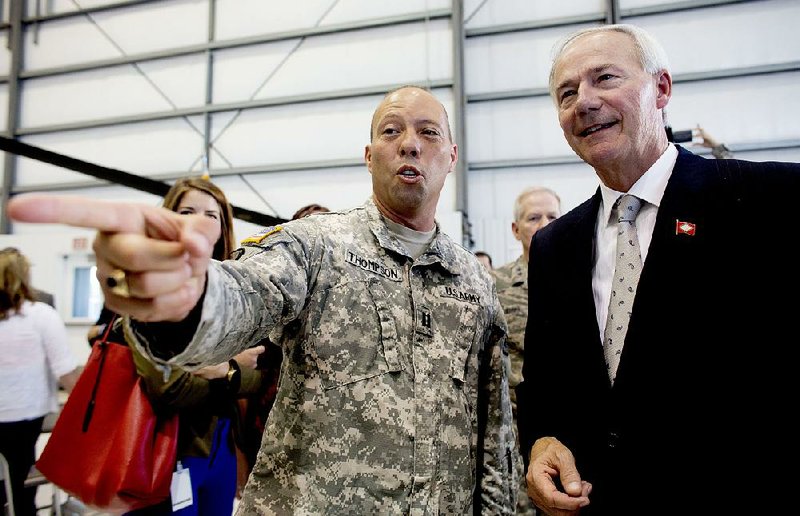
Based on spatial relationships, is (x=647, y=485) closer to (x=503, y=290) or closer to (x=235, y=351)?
(x=235, y=351)

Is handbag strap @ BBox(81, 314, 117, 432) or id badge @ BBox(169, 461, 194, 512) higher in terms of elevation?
handbag strap @ BBox(81, 314, 117, 432)

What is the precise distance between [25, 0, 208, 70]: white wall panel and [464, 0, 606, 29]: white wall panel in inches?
163

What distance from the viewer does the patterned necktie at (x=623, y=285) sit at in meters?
1.30

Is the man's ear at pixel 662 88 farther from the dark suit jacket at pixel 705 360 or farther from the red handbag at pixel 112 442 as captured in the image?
the red handbag at pixel 112 442

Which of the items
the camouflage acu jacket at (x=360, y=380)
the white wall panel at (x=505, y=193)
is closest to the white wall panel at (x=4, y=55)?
the white wall panel at (x=505, y=193)

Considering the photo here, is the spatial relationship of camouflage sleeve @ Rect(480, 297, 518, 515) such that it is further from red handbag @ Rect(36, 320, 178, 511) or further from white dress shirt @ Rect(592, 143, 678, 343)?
red handbag @ Rect(36, 320, 178, 511)

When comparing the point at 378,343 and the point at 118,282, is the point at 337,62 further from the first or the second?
the point at 118,282

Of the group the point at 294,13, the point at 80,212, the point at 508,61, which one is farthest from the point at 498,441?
the point at 294,13

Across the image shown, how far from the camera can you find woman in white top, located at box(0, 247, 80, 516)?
8.83 ft

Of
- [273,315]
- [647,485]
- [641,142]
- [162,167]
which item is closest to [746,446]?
[647,485]

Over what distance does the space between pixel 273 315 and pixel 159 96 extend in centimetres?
835

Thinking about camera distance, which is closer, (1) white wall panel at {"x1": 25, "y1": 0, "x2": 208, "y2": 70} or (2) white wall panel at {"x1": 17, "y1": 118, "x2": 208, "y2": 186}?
(2) white wall panel at {"x1": 17, "y1": 118, "x2": 208, "y2": 186}

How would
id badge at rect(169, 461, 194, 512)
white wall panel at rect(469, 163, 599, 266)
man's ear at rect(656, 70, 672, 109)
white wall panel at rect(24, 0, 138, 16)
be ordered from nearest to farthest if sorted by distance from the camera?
man's ear at rect(656, 70, 672, 109)
id badge at rect(169, 461, 194, 512)
white wall panel at rect(469, 163, 599, 266)
white wall panel at rect(24, 0, 138, 16)

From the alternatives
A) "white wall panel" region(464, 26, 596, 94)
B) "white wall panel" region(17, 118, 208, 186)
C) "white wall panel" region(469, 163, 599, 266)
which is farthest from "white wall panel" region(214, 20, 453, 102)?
"white wall panel" region(469, 163, 599, 266)
